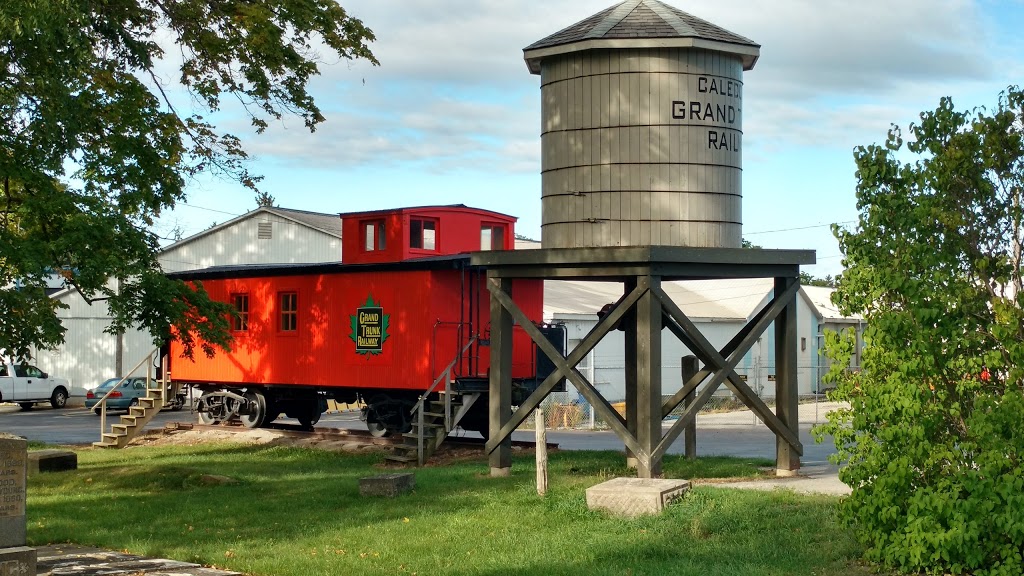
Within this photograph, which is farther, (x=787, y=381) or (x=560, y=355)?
(x=787, y=381)

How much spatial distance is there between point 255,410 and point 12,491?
17663 mm

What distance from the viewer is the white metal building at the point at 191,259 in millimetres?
47156

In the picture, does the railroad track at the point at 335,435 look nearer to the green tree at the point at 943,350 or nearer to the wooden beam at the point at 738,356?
the wooden beam at the point at 738,356

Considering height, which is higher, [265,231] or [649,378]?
[265,231]

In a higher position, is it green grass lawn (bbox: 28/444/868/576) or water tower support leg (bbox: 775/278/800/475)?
water tower support leg (bbox: 775/278/800/475)

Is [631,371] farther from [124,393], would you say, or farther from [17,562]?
[124,393]

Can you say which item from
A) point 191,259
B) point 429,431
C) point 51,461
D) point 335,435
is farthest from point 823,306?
point 51,461

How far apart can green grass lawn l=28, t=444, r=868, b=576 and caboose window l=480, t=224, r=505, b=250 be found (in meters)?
7.08

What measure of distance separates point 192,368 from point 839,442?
70.7 ft

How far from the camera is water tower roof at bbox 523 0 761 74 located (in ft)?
54.0

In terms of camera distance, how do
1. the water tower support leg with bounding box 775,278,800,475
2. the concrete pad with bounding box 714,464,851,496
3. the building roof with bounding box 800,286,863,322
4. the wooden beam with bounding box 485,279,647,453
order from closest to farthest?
the concrete pad with bounding box 714,464,851,496, the wooden beam with bounding box 485,279,647,453, the water tower support leg with bounding box 775,278,800,475, the building roof with bounding box 800,286,863,322

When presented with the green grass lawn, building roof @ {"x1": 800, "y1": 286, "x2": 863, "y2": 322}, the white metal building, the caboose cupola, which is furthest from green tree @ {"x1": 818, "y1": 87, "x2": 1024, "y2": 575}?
the white metal building

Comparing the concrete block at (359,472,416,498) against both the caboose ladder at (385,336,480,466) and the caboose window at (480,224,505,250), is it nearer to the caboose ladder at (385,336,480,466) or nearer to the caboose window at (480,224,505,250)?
the caboose ladder at (385,336,480,466)

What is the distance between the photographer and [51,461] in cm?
2084
